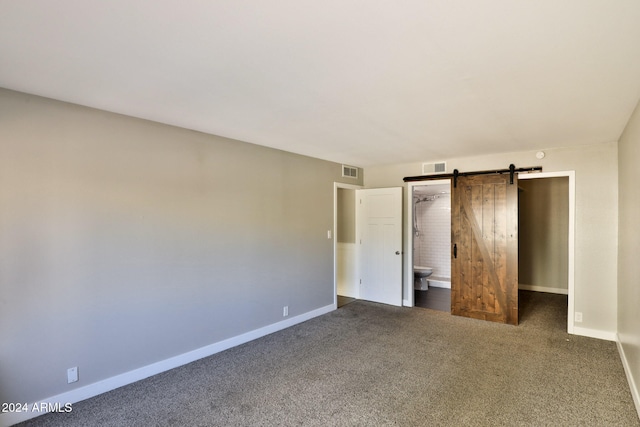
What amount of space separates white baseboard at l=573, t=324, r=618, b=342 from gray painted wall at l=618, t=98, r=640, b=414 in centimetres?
31

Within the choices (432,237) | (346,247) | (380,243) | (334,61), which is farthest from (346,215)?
(334,61)

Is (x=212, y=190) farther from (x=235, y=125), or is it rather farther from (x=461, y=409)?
(x=461, y=409)

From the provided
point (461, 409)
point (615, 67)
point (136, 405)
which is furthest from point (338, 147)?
point (136, 405)

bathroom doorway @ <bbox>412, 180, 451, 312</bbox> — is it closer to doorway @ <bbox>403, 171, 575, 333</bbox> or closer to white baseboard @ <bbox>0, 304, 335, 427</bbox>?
doorway @ <bbox>403, 171, 575, 333</bbox>

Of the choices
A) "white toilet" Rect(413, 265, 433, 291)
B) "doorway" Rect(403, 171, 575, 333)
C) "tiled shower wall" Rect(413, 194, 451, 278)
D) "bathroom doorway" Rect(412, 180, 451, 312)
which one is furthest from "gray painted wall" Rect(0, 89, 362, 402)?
"tiled shower wall" Rect(413, 194, 451, 278)

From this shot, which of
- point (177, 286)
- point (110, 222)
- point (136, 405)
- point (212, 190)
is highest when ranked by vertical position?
point (212, 190)

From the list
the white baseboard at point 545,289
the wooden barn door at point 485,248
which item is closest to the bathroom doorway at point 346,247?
the wooden barn door at point 485,248

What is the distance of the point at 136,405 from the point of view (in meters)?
2.70

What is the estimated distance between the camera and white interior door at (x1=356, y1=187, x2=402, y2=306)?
223 inches

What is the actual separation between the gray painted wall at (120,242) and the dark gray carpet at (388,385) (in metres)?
0.38

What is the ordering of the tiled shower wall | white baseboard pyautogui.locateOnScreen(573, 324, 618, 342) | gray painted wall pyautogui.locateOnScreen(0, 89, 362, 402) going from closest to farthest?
gray painted wall pyautogui.locateOnScreen(0, 89, 362, 402)
white baseboard pyautogui.locateOnScreen(573, 324, 618, 342)
the tiled shower wall

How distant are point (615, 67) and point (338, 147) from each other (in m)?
2.80

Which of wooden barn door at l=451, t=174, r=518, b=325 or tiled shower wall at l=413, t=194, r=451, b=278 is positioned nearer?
wooden barn door at l=451, t=174, r=518, b=325

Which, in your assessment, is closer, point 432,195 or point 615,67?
point 615,67
